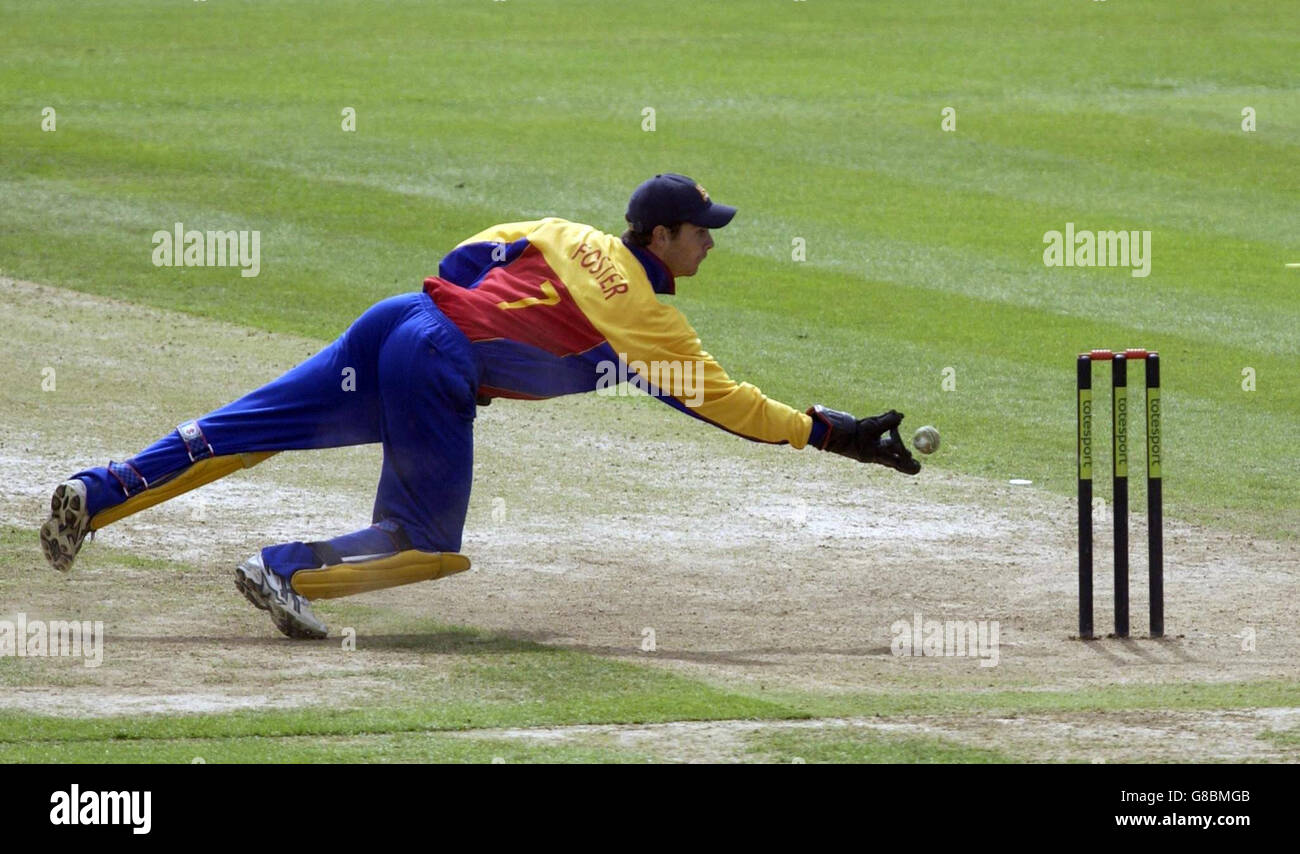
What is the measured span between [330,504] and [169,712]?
3872mm

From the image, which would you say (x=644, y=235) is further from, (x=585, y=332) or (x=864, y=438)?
(x=864, y=438)

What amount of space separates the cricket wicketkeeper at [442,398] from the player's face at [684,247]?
14 millimetres

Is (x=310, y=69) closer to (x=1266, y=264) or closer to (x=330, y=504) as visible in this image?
(x=1266, y=264)

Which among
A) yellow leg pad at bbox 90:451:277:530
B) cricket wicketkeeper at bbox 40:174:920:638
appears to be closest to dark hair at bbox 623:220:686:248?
cricket wicketkeeper at bbox 40:174:920:638

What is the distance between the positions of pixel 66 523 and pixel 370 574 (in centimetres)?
123

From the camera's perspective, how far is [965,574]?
923cm

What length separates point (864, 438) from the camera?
7.84 m

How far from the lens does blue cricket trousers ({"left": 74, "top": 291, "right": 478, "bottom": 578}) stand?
7.68 meters

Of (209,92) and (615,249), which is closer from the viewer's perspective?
(615,249)

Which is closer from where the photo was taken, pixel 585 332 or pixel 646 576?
pixel 585 332

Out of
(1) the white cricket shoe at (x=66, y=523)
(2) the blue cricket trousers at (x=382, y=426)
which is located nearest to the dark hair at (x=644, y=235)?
(2) the blue cricket trousers at (x=382, y=426)

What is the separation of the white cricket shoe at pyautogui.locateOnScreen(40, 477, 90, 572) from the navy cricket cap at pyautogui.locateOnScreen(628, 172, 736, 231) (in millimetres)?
2528

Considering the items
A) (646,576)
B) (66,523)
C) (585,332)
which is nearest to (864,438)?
(585,332)

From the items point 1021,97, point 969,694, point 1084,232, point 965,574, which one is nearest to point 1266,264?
point 1084,232
